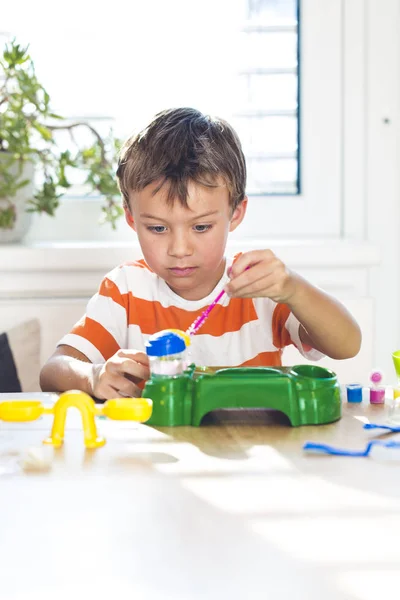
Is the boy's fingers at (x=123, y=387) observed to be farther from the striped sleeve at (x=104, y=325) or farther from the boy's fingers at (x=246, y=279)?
the striped sleeve at (x=104, y=325)

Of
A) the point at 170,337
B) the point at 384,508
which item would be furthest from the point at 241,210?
the point at 384,508

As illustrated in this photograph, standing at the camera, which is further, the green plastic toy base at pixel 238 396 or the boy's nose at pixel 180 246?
the boy's nose at pixel 180 246

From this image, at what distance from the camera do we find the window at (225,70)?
2.05 metres

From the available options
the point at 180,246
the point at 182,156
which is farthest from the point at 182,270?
the point at 182,156

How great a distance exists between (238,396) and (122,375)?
0.18m

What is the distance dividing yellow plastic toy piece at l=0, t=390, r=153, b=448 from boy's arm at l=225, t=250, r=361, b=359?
26 cm

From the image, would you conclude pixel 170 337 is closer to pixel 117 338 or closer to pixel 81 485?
pixel 81 485

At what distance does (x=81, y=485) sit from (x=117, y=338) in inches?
26.3

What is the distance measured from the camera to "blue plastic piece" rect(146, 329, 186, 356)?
93 centimetres

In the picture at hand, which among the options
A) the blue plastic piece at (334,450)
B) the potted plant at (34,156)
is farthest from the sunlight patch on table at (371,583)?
the potted plant at (34,156)

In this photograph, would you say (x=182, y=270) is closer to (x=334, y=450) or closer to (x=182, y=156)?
(x=182, y=156)

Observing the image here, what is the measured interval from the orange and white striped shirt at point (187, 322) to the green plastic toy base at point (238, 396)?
16.6 inches

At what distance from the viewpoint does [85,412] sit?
2.89 feet

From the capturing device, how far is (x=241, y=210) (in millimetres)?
1403
